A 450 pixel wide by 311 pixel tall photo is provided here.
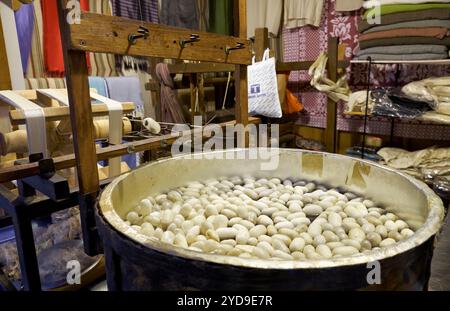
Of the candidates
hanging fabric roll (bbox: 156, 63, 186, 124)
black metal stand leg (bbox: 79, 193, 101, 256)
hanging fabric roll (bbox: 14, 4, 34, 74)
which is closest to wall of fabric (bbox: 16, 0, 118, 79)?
hanging fabric roll (bbox: 14, 4, 34, 74)

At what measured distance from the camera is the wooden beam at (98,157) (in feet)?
3.06

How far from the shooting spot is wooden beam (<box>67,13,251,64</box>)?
81 centimetres

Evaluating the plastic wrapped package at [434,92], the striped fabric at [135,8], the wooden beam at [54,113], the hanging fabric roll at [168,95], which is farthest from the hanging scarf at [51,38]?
the plastic wrapped package at [434,92]

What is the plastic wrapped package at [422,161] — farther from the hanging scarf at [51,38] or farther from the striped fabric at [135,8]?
the hanging scarf at [51,38]

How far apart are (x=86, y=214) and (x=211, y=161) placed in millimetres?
637

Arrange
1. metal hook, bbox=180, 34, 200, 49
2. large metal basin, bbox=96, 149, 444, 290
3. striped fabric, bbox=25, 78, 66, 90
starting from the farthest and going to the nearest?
striped fabric, bbox=25, 78, 66, 90
metal hook, bbox=180, 34, 200, 49
large metal basin, bbox=96, 149, 444, 290

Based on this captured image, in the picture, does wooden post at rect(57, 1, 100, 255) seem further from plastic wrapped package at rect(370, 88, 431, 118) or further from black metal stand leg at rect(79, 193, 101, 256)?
plastic wrapped package at rect(370, 88, 431, 118)

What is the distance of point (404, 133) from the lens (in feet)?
9.34

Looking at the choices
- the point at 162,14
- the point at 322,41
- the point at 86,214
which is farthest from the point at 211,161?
the point at 322,41

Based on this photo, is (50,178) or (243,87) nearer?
(50,178)

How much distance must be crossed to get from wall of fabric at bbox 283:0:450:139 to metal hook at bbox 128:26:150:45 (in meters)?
2.53

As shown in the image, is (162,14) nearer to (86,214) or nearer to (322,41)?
(322,41)

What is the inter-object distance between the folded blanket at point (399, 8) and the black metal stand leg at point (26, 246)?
2.63 metres

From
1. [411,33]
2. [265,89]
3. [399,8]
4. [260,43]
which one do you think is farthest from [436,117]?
[260,43]
